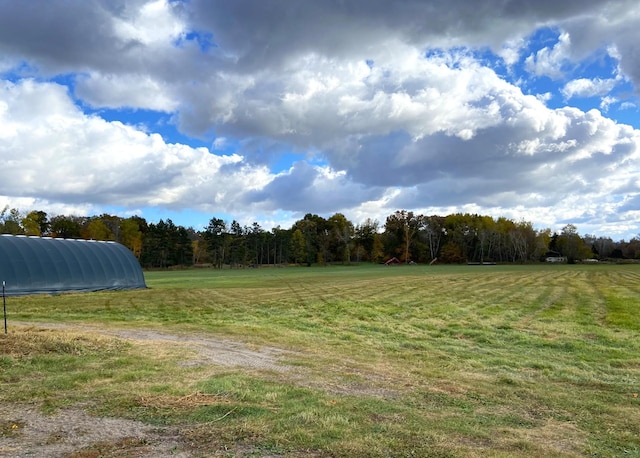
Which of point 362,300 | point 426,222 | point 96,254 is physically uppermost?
point 426,222

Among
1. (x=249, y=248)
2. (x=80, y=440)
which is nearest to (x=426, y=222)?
(x=249, y=248)

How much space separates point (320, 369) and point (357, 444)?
3.90 meters

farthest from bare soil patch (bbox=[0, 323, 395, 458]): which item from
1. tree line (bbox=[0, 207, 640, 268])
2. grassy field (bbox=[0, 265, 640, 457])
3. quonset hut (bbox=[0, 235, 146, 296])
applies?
tree line (bbox=[0, 207, 640, 268])

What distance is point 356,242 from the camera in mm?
128125

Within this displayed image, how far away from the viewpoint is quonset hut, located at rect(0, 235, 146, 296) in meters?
28.4

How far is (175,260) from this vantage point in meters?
108

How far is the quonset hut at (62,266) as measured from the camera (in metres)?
28.4

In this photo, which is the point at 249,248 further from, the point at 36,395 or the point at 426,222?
the point at 36,395

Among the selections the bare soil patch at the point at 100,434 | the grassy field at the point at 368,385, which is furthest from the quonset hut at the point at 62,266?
A: the bare soil patch at the point at 100,434

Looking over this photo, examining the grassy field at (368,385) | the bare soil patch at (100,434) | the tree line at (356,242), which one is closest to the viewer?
the bare soil patch at (100,434)

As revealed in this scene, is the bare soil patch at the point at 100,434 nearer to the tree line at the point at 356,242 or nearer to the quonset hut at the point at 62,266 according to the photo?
the quonset hut at the point at 62,266

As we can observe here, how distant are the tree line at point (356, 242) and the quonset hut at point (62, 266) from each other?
69450 mm

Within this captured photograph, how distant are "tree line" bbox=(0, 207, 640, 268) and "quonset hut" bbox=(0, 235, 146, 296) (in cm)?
6945

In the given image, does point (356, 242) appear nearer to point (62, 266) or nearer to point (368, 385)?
point (62, 266)
